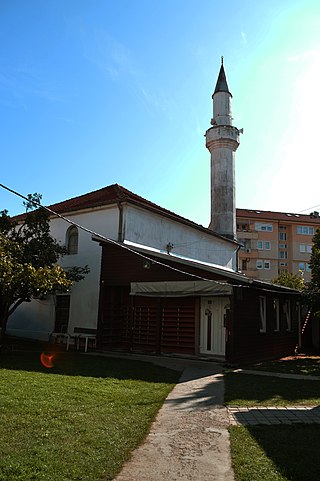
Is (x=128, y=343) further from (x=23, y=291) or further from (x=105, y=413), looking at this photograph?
(x=105, y=413)

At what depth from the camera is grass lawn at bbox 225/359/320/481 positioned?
4.36 meters

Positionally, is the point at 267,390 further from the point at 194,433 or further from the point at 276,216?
the point at 276,216

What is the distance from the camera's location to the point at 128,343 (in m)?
16.8

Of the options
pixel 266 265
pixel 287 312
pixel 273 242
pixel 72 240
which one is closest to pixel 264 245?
pixel 273 242

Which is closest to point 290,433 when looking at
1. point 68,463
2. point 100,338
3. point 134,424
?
point 134,424

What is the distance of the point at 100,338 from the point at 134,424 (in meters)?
11.7

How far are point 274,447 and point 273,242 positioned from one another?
59707 millimetres

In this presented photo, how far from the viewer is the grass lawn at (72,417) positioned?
430cm

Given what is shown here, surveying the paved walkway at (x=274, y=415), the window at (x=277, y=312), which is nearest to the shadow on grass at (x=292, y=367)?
the window at (x=277, y=312)

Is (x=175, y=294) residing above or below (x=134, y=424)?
above

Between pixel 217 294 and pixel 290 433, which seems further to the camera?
pixel 217 294

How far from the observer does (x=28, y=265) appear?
1273 cm

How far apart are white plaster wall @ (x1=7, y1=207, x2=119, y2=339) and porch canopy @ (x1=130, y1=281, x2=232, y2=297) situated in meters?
3.10

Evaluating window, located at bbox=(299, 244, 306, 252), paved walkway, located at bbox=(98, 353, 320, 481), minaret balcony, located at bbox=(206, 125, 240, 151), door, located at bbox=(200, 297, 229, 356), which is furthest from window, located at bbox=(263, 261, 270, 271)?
paved walkway, located at bbox=(98, 353, 320, 481)
